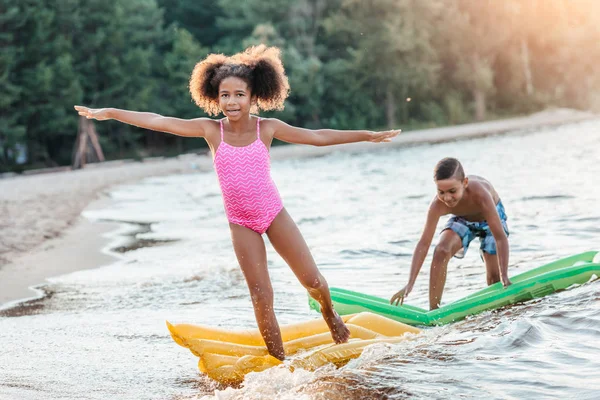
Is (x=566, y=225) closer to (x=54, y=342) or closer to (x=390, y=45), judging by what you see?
(x=54, y=342)

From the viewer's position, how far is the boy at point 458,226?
556 centimetres

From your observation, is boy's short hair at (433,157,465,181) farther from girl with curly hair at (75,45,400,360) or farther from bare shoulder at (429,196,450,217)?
girl with curly hair at (75,45,400,360)

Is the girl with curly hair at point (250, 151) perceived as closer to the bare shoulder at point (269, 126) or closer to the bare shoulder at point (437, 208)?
the bare shoulder at point (269, 126)

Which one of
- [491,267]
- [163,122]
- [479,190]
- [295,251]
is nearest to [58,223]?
[491,267]

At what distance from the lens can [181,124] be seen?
4.39 metres

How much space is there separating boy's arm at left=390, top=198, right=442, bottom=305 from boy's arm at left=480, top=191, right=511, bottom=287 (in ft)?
1.05

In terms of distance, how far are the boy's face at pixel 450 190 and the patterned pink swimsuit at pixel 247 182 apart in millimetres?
1583

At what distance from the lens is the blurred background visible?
31938 mm

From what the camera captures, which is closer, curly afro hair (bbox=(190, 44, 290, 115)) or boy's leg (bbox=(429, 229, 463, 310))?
curly afro hair (bbox=(190, 44, 290, 115))

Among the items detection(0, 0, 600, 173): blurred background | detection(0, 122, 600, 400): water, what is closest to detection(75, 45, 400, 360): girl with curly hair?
detection(0, 122, 600, 400): water

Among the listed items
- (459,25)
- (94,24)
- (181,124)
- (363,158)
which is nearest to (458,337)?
(181,124)

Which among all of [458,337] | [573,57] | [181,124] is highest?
[573,57]

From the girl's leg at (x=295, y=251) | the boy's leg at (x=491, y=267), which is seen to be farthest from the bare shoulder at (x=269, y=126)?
the boy's leg at (x=491, y=267)

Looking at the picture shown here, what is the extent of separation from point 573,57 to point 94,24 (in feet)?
78.0
